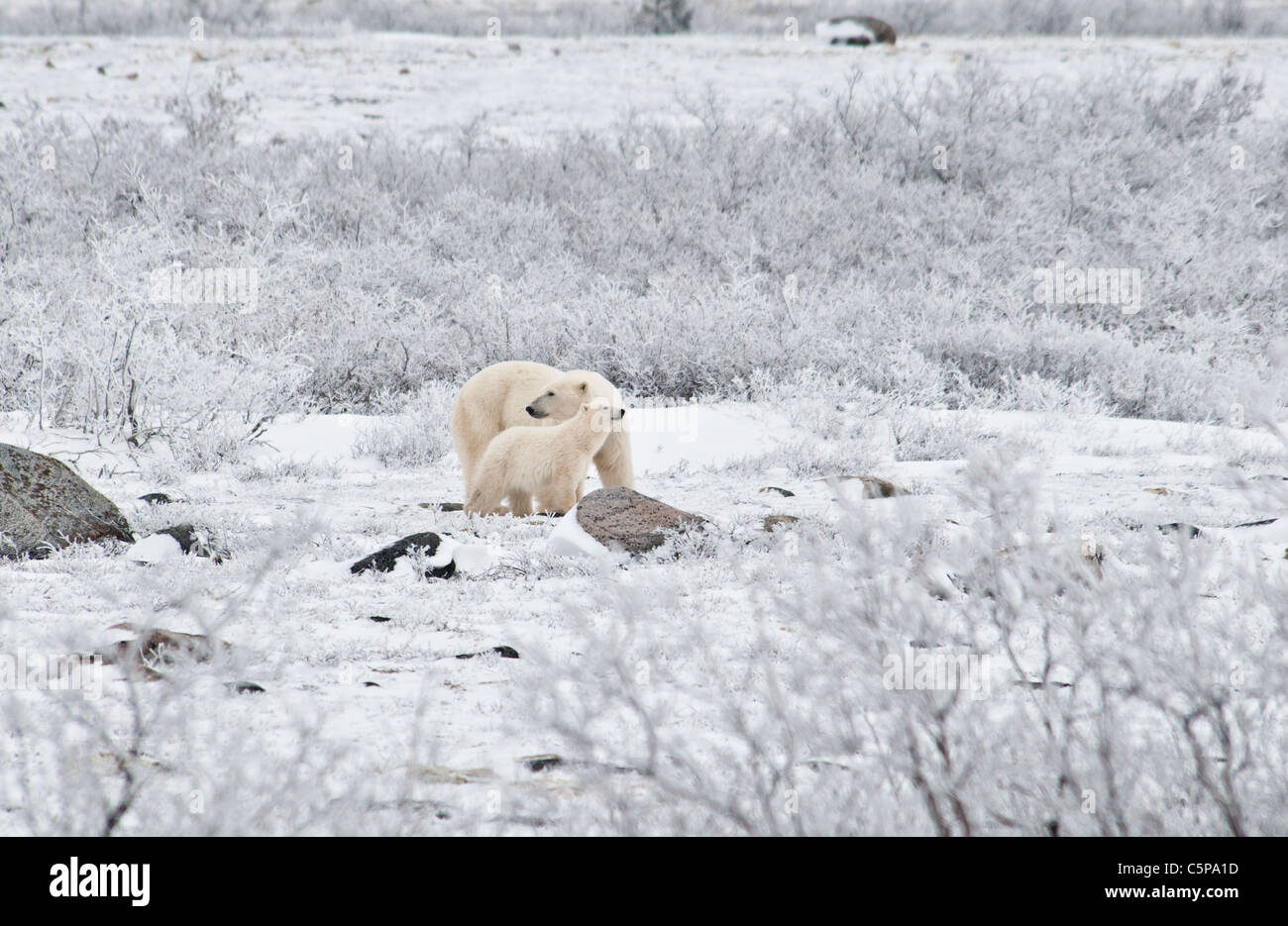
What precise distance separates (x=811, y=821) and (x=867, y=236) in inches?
469

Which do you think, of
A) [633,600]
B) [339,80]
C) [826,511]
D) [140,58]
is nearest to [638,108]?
[339,80]

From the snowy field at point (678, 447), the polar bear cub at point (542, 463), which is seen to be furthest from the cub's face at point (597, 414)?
the snowy field at point (678, 447)

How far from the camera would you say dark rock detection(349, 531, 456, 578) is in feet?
13.9

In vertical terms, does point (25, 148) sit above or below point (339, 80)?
below

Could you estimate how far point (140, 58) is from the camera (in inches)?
910

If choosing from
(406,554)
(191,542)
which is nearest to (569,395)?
(406,554)

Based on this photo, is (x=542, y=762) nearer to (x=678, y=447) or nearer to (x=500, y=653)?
(x=500, y=653)

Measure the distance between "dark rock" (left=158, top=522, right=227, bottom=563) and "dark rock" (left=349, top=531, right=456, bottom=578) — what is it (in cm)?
56

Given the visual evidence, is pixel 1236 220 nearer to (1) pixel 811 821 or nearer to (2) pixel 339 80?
(1) pixel 811 821

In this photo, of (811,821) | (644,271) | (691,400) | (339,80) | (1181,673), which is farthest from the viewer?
(339,80)

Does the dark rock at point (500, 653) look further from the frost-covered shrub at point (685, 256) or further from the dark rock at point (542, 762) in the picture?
the frost-covered shrub at point (685, 256)

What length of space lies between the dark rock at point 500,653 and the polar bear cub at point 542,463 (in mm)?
1929

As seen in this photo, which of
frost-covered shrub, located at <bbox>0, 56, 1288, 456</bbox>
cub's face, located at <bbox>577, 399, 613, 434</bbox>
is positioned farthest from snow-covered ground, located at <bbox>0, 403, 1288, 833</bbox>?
frost-covered shrub, located at <bbox>0, 56, 1288, 456</bbox>

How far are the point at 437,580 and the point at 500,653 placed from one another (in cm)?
89
